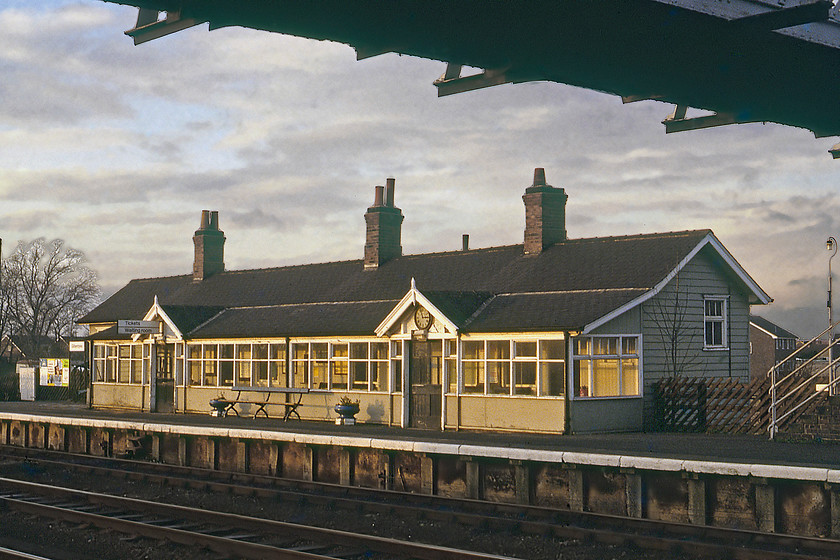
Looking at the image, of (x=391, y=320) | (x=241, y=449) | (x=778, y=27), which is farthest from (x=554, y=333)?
(x=778, y=27)

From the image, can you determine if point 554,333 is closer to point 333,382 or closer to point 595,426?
point 595,426

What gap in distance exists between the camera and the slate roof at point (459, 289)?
23078 millimetres

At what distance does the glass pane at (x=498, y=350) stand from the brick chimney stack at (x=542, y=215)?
15.0 ft

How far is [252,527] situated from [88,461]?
1173cm

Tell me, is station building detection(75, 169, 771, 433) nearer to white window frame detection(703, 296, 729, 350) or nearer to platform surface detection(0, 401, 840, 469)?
white window frame detection(703, 296, 729, 350)

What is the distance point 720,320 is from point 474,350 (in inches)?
257

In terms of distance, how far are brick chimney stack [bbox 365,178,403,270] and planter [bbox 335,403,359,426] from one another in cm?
638

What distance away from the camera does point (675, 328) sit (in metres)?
23.6

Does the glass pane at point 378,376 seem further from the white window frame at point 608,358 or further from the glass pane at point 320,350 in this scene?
the white window frame at point 608,358

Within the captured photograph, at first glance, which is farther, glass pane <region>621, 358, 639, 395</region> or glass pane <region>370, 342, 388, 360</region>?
glass pane <region>370, 342, 388, 360</region>

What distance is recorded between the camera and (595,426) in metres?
21.9

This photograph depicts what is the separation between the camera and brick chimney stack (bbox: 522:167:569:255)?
26.2 meters

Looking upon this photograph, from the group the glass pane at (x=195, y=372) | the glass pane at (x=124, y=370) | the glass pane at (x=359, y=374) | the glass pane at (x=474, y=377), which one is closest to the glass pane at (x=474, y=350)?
the glass pane at (x=474, y=377)

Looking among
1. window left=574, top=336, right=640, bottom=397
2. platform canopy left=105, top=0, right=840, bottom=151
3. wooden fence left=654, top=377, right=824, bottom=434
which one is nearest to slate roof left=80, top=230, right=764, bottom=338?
window left=574, top=336, right=640, bottom=397
